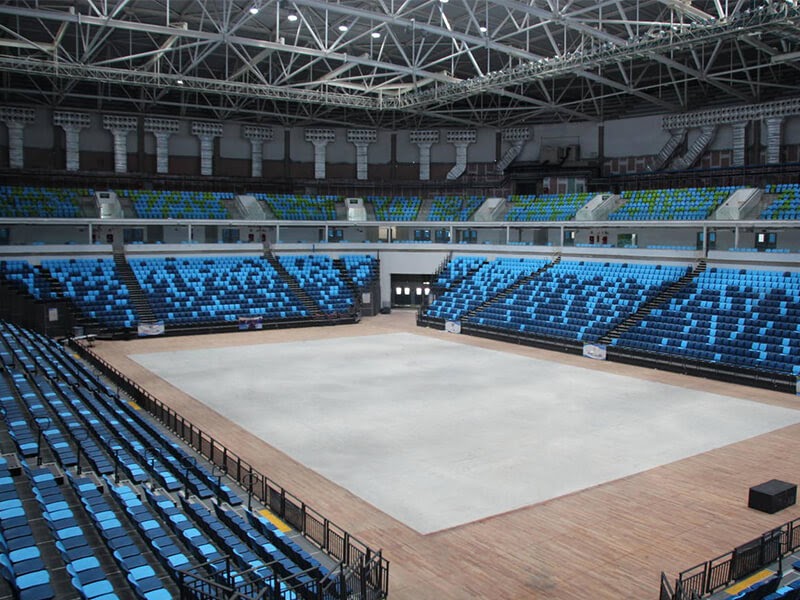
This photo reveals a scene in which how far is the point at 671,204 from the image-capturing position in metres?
40.4

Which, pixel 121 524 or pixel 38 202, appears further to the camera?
pixel 38 202

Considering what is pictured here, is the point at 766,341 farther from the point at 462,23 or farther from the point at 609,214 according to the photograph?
the point at 462,23

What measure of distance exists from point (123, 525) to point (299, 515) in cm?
300

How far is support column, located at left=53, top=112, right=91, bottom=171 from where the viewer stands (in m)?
47.7

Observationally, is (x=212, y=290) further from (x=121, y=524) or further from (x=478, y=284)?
(x=121, y=524)

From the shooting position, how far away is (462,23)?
35625 mm

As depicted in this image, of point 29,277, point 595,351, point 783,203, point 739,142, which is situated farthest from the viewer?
point 739,142

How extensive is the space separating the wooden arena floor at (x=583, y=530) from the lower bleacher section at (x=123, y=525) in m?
1.48

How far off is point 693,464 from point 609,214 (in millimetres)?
28577

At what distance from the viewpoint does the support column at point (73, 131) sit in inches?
1879

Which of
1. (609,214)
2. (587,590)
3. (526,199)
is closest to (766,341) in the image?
(609,214)

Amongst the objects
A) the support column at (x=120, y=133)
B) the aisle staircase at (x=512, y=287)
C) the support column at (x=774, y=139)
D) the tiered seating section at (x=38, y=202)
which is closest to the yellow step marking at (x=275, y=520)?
the aisle staircase at (x=512, y=287)

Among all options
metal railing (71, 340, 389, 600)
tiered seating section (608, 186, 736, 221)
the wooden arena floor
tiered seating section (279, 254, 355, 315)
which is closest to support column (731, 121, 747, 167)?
tiered seating section (608, 186, 736, 221)

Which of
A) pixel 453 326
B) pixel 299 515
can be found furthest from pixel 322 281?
pixel 299 515
